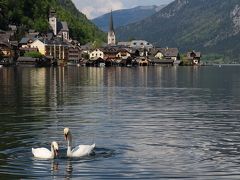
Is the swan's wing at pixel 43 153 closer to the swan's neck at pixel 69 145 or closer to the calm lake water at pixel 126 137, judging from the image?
the calm lake water at pixel 126 137

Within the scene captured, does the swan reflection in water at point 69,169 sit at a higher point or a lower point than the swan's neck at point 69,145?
lower

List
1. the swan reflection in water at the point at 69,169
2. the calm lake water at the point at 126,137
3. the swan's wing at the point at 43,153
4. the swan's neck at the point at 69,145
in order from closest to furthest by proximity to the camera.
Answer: the swan reflection in water at the point at 69,169 → the calm lake water at the point at 126,137 → the swan's neck at the point at 69,145 → the swan's wing at the point at 43,153

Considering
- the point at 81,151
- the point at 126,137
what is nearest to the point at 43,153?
the point at 81,151

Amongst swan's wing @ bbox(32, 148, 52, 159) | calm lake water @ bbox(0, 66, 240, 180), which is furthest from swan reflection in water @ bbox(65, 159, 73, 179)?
swan's wing @ bbox(32, 148, 52, 159)

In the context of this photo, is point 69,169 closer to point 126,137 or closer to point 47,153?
point 47,153

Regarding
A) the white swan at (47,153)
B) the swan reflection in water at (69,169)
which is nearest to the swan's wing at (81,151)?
the swan reflection in water at (69,169)

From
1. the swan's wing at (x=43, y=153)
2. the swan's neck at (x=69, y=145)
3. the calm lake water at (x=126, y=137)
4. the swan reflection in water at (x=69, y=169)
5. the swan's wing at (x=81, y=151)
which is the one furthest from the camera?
the swan's wing at (x=81, y=151)

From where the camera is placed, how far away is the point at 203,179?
74.2ft

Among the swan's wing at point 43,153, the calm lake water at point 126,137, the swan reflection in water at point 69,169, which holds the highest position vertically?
the swan's wing at point 43,153

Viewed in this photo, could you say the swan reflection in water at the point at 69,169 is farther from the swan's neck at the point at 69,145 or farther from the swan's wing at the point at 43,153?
the swan's wing at the point at 43,153

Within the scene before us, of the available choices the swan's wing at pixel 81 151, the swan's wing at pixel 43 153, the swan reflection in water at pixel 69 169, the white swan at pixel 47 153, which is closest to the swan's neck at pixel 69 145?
the swan's wing at pixel 81 151

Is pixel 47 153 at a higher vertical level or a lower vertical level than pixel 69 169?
higher

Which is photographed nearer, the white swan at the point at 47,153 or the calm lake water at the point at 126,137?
the calm lake water at the point at 126,137

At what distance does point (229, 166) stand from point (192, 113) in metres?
21.0
